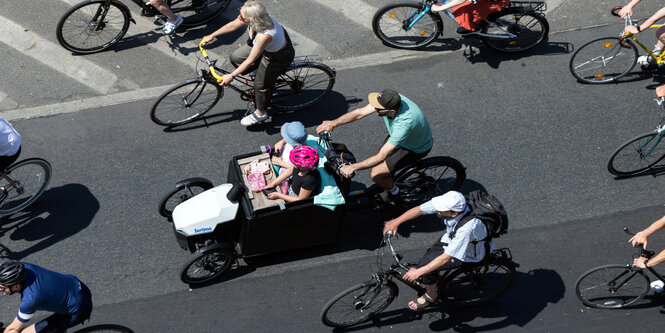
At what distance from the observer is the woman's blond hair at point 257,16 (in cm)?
698

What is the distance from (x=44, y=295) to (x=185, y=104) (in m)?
3.52

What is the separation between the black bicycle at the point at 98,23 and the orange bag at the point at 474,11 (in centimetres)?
402

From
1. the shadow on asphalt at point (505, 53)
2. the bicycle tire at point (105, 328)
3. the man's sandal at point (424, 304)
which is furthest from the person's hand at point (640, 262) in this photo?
the bicycle tire at point (105, 328)

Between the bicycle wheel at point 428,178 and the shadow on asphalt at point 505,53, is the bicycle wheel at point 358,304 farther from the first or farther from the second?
the shadow on asphalt at point 505,53

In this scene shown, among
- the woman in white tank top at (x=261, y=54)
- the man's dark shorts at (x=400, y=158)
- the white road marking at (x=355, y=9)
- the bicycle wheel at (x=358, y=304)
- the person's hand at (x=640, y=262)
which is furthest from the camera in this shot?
the white road marking at (x=355, y=9)

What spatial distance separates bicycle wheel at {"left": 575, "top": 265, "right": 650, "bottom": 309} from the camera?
629 cm

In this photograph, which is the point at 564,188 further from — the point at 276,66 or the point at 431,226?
the point at 276,66

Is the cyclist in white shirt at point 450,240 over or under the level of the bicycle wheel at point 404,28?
under

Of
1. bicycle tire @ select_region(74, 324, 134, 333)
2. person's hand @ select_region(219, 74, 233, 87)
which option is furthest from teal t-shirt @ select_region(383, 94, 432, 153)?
bicycle tire @ select_region(74, 324, 134, 333)

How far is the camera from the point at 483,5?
872cm

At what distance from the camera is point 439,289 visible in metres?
6.27

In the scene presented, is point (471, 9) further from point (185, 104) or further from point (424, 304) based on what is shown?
point (424, 304)

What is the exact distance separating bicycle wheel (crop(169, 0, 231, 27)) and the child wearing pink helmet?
4293mm

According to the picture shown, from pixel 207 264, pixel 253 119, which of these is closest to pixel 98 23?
pixel 253 119
